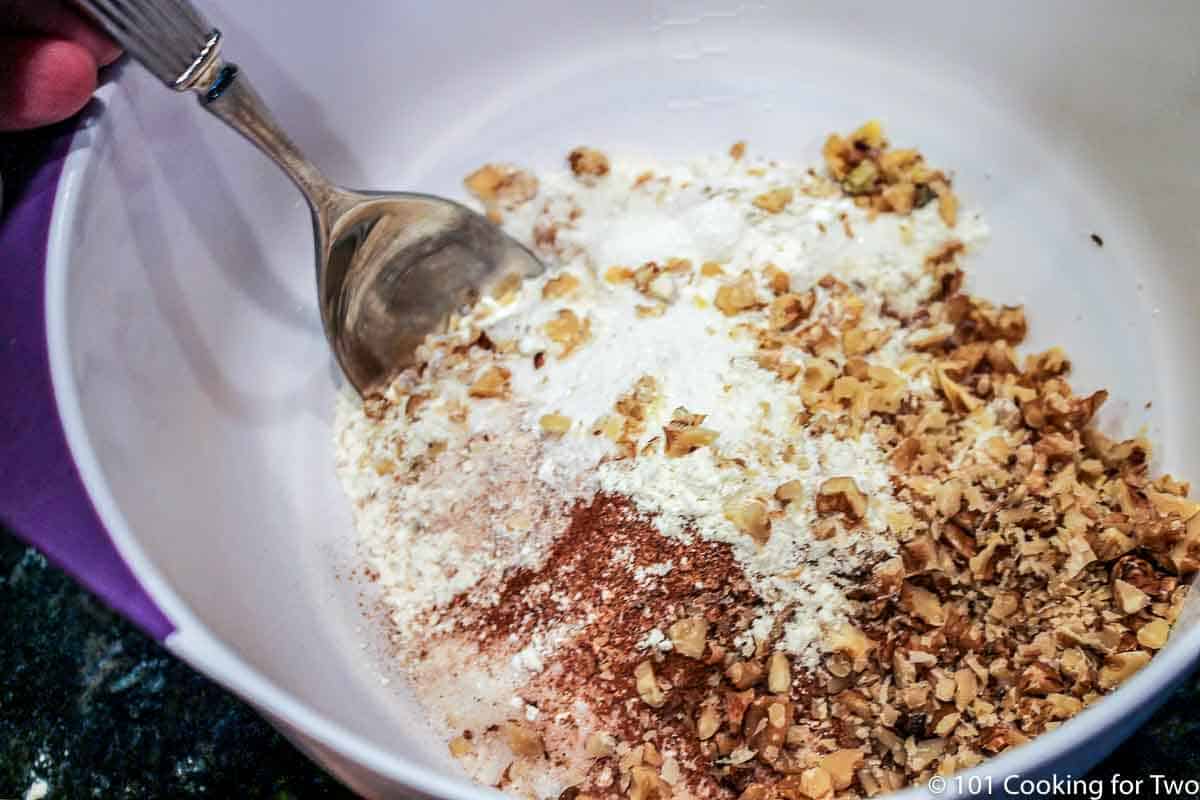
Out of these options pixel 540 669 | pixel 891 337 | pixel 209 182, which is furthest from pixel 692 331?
pixel 209 182

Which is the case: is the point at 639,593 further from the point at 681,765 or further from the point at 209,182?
the point at 209,182

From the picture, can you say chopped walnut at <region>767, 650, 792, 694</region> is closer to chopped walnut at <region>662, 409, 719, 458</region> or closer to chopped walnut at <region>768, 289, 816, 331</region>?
chopped walnut at <region>662, 409, 719, 458</region>

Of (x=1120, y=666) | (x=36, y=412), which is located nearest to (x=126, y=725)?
(x=36, y=412)

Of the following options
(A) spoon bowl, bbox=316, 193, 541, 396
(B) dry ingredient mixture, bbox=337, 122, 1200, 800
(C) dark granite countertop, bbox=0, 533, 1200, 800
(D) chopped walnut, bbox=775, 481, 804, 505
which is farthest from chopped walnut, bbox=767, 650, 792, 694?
(A) spoon bowl, bbox=316, 193, 541, 396

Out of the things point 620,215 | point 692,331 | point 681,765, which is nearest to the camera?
point 681,765

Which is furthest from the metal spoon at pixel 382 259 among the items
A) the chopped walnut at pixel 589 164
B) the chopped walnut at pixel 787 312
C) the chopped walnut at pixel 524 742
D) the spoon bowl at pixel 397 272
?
the chopped walnut at pixel 524 742

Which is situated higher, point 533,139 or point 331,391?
point 533,139

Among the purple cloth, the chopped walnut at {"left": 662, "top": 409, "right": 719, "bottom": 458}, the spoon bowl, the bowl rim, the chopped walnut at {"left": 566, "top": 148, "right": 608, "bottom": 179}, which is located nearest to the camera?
the bowl rim
